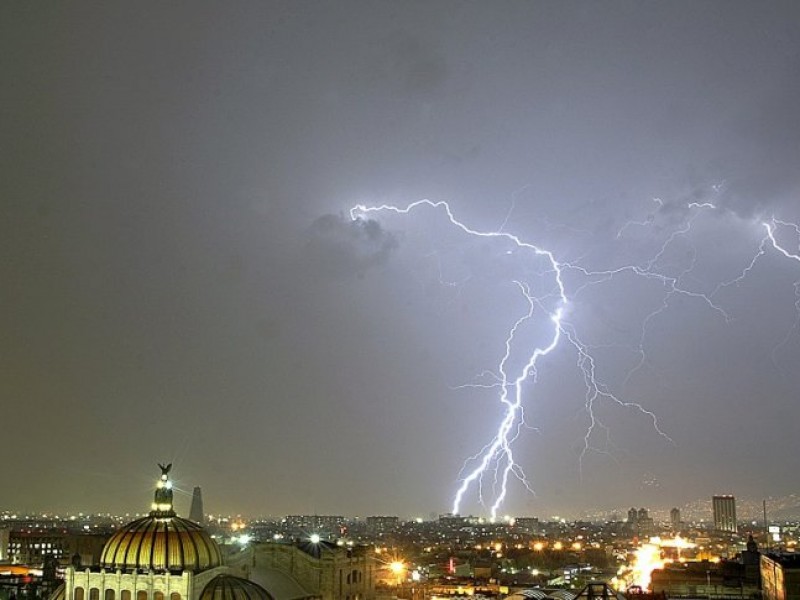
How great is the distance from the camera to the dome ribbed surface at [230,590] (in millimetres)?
46531

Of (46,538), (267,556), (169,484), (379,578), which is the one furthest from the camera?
(46,538)

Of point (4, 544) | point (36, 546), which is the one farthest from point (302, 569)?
point (4, 544)

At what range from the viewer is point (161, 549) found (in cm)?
4850

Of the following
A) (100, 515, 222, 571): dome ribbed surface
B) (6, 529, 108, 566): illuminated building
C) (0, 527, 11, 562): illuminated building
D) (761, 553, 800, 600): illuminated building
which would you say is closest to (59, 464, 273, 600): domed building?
(100, 515, 222, 571): dome ribbed surface

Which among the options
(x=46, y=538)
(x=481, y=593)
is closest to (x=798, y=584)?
(x=481, y=593)

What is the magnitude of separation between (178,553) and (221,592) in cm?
390

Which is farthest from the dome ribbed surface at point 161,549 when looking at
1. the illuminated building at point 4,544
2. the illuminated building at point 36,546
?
the illuminated building at point 4,544

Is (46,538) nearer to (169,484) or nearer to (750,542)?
(169,484)

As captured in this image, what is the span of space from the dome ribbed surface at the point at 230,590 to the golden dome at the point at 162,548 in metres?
1.62

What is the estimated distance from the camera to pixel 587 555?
5999 inches

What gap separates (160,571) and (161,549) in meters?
1.52

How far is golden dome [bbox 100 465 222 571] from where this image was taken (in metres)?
48.3

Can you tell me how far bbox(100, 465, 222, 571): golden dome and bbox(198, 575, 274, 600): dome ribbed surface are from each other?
5.32 feet

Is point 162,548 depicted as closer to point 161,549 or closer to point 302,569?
point 161,549
